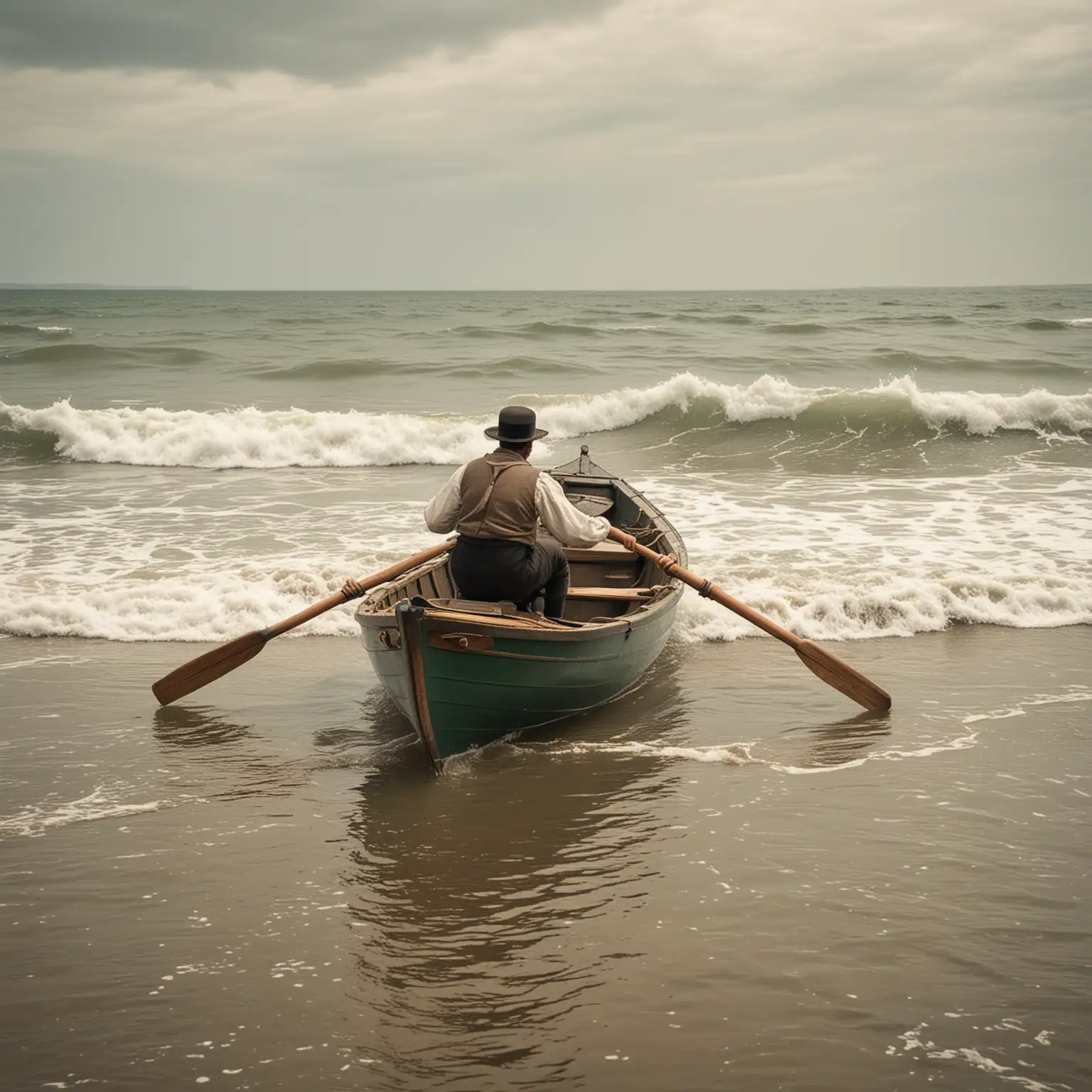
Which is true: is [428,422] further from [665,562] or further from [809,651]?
[809,651]

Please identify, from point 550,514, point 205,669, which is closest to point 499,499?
point 550,514

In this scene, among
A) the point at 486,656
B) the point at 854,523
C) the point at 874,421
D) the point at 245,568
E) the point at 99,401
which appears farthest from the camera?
the point at 99,401

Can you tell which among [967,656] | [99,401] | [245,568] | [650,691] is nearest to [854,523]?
[967,656]

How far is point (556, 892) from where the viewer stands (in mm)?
5055

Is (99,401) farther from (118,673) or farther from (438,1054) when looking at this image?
(438,1054)

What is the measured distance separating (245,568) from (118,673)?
2671 mm

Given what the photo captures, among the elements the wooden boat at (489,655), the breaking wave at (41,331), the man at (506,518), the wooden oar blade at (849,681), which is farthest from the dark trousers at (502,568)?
the breaking wave at (41,331)

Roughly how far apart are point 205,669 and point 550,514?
2.75 m

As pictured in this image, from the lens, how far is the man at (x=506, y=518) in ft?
21.5

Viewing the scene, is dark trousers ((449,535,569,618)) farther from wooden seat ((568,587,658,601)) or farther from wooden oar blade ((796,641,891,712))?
wooden oar blade ((796,641,891,712))

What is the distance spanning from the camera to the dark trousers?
6.71m

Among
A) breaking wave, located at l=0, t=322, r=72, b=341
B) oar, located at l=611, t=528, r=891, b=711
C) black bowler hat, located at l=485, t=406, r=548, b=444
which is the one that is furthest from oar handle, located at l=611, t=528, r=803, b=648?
breaking wave, located at l=0, t=322, r=72, b=341

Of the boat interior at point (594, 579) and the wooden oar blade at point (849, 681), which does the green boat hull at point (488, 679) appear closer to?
the boat interior at point (594, 579)

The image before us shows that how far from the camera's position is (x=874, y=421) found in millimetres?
20719
